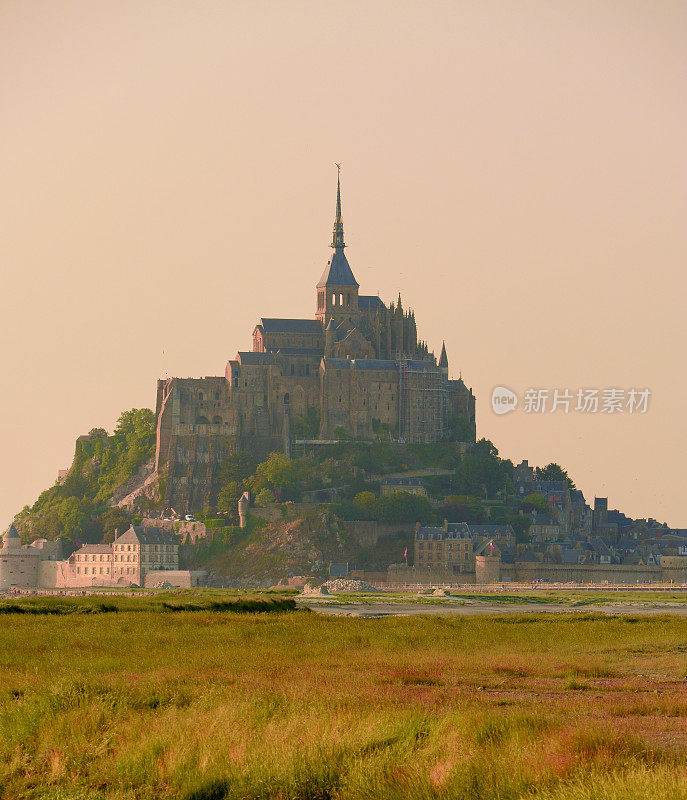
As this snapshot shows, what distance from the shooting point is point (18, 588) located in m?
154

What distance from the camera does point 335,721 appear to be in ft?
79.3

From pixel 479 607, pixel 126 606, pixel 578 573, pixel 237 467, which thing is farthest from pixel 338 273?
pixel 126 606

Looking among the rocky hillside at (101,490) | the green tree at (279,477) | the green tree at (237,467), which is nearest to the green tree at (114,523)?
the rocky hillside at (101,490)

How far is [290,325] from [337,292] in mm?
7649

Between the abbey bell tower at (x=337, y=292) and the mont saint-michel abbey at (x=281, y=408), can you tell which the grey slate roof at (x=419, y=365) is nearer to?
the mont saint-michel abbey at (x=281, y=408)

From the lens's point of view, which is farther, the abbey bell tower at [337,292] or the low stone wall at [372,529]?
the abbey bell tower at [337,292]

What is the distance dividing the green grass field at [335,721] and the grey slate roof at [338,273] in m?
125

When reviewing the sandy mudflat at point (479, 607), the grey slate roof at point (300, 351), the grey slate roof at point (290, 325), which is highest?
the grey slate roof at point (290, 325)

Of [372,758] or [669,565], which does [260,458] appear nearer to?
[669,565]

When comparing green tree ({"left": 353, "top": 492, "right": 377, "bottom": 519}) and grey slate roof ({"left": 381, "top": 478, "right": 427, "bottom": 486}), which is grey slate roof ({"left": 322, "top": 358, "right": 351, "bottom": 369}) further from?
green tree ({"left": 353, "top": 492, "right": 377, "bottom": 519})

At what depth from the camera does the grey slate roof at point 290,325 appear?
166000 mm

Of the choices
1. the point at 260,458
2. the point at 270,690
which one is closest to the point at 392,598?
the point at 260,458

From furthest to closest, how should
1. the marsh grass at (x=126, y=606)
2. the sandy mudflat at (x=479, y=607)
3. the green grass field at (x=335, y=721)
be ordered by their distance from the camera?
the sandy mudflat at (x=479, y=607) → the marsh grass at (x=126, y=606) → the green grass field at (x=335, y=721)

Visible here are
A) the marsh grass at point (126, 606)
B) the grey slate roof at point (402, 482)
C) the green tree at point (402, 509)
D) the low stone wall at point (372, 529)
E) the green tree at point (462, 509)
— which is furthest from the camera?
the grey slate roof at point (402, 482)
